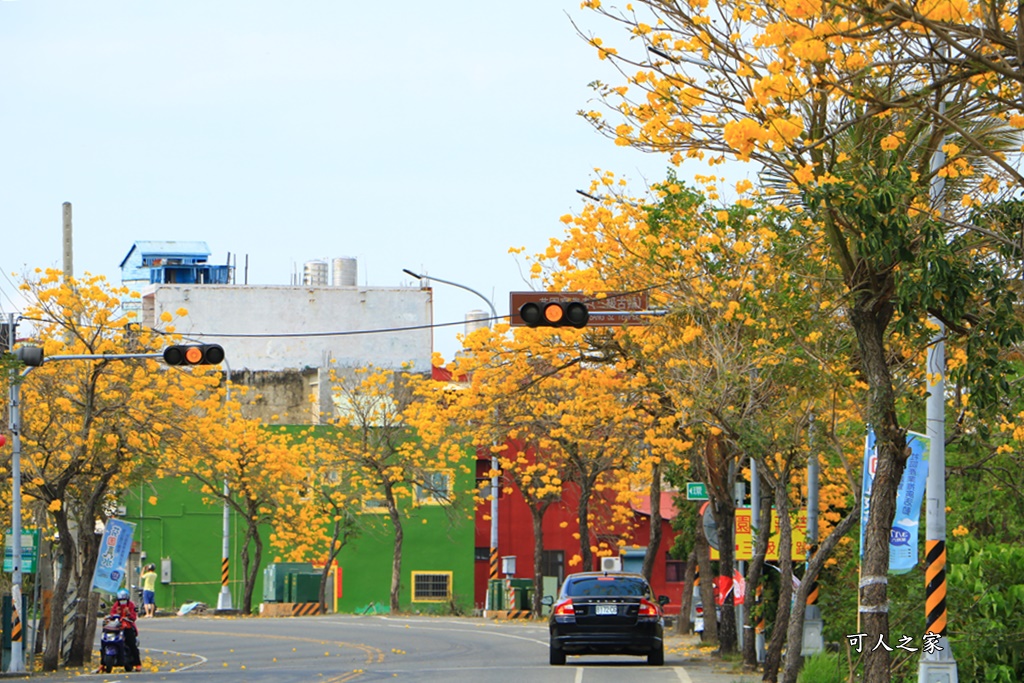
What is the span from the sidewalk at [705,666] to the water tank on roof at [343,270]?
164ft

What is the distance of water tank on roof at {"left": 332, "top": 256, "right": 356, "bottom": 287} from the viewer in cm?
8038

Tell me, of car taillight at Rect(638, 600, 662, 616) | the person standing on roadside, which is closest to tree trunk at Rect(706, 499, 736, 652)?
car taillight at Rect(638, 600, 662, 616)

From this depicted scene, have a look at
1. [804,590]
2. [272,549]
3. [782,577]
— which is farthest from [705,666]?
[272,549]

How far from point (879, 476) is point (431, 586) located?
46506mm

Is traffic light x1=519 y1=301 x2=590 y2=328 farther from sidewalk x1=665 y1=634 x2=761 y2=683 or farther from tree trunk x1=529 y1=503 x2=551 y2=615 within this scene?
tree trunk x1=529 y1=503 x2=551 y2=615

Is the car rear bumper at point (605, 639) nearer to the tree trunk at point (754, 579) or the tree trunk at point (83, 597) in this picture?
the tree trunk at point (754, 579)

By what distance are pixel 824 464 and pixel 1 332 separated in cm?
1482

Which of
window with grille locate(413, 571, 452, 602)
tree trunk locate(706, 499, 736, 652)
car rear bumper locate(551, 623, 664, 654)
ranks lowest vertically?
window with grille locate(413, 571, 452, 602)

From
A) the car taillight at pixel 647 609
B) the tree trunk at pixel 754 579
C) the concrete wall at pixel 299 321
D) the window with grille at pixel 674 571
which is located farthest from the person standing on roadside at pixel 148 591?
the tree trunk at pixel 754 579

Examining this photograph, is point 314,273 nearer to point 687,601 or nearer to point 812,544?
point 687,601

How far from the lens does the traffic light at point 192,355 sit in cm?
2311

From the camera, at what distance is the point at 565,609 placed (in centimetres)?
2500

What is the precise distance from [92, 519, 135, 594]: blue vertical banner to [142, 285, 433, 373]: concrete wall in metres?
41.1

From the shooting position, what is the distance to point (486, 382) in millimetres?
28562
